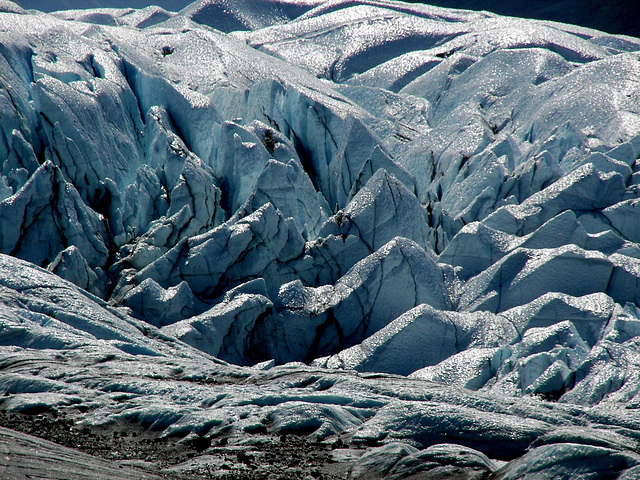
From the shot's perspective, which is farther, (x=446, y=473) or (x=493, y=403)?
(x=493, y=403)

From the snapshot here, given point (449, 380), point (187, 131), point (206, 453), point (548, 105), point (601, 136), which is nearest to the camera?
point (206, 453)

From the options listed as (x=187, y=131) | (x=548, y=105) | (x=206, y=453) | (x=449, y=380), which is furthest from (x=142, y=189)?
(x=548, y=105)

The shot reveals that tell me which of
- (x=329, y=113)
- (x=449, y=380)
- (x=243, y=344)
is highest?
(x=329, y=113)

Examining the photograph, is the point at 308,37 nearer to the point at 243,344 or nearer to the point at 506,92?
the point at 506,92

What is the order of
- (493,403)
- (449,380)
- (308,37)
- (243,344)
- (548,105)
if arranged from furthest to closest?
(308,37) → (548,105) → (243,344) → (449,380) → (493,403)

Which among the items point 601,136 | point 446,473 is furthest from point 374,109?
point 446,473

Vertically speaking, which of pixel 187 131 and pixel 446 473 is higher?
pixel 446 473

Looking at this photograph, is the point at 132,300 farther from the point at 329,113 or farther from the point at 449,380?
the point at 329,113
